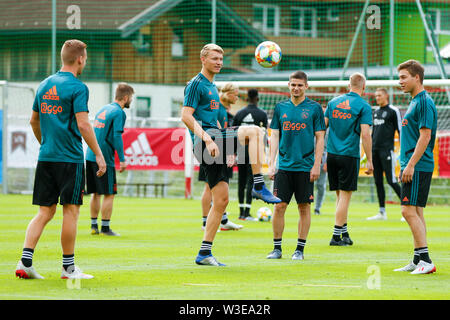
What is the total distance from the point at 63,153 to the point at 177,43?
94.4 ft

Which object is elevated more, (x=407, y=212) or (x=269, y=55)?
(x=269, y=55)

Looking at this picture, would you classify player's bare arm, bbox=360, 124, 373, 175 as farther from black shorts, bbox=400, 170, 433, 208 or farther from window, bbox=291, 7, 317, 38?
window, bbox=291, 7, 317, 38

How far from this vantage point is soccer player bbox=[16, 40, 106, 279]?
285 inches

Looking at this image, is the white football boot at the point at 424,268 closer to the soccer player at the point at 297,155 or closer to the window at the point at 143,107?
the soccer player at the point at 297,155

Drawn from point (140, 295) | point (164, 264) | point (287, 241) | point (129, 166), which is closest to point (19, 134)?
point (129, 166)

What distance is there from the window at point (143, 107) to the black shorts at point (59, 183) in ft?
83.3

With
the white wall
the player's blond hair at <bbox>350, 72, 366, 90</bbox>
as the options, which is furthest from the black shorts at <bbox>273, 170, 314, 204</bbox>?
the white wall

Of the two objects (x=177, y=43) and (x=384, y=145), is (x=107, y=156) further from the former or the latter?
(x=177, y=43)

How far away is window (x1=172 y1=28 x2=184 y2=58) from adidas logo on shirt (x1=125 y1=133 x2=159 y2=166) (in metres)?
13.7

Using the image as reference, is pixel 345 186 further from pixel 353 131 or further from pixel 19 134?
pixel 19 134

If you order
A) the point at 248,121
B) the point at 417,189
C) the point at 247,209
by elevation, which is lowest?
the point at 247,209

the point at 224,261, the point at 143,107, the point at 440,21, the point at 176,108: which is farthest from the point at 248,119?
the point at 440,21

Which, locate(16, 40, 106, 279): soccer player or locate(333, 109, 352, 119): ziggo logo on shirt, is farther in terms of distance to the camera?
locate(333, 109, 352, 119): ziggo logo on shirt

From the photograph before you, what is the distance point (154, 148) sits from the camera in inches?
857
